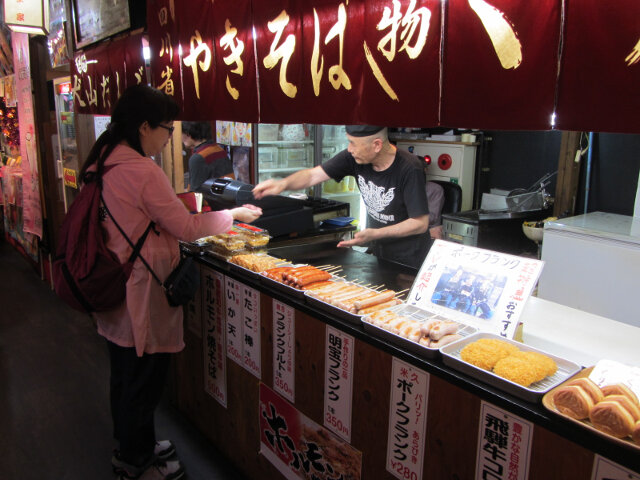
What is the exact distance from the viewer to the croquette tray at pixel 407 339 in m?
2.04

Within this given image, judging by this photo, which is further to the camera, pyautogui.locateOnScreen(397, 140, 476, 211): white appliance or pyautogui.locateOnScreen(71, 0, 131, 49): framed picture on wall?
pyautogui.locateOnScreen(397, 140, 476, 211): white appliance

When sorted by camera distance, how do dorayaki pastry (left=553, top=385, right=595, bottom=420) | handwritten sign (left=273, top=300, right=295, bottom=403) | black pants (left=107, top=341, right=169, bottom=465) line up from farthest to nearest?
black pants (left=107, top=341, right=169, bottom=465) < handwritten sign (left=273, top=300, right=295, bottom=403) < dorayaki pastry (left=553, top=385, right=595, bottom=420)

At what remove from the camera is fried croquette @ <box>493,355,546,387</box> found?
1.77 metres

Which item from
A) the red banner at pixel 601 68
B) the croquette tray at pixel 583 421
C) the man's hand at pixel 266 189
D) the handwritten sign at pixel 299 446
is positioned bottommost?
the handwritten sign at pixel 299 446

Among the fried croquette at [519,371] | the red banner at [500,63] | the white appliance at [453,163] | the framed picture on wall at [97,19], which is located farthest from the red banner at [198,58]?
the white appliance at [453,163]

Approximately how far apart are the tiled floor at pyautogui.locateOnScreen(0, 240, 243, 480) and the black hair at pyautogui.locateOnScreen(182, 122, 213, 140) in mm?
2724

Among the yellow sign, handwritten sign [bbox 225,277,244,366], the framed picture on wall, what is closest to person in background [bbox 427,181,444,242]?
handwritten sign [bbox 225,277,244,366]

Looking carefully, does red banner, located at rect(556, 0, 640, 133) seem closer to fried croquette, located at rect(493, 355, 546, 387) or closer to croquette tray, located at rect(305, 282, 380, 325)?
fried croquette, located at rect(493, 355, 546, 387)

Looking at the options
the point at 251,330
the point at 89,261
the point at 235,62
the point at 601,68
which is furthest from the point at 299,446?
the point at 235,62

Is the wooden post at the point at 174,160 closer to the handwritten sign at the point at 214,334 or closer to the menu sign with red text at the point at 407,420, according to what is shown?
the handwritten sign at the point at 214,334

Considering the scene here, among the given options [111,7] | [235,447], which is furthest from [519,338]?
[111,7]

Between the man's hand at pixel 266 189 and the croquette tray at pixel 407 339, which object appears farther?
the man's hand at pixel 266 189

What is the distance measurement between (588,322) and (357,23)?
6.50 ft

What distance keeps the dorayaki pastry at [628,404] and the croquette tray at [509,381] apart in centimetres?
22
